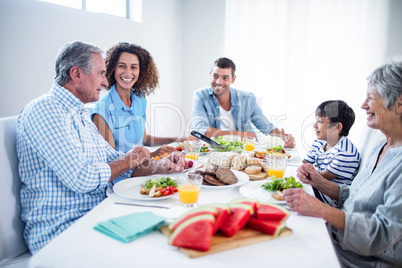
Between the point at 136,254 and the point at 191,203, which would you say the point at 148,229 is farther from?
the point at 191,203

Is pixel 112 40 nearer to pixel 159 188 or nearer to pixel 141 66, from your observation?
pixel 141 66

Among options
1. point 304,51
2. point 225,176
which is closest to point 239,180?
point 225,176

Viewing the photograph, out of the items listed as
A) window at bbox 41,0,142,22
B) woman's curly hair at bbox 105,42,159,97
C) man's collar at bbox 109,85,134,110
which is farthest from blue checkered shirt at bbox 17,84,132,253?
window at bbox 41,0,142,22

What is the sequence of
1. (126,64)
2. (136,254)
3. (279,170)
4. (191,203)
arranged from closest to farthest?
(136,254), (191,203), (279,170), (126,64)

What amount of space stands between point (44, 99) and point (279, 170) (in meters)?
1.19

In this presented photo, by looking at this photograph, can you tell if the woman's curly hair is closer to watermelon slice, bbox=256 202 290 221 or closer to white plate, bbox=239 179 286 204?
white plate, bbox=239 179 286 204

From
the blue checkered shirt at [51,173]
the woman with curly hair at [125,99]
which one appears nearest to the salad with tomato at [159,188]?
the blue checkered shirt at [51,173]

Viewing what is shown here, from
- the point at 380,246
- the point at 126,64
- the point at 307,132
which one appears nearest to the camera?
the point at 380,246

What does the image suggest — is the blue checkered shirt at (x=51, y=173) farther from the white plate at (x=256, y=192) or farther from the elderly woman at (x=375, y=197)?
the elderly woman at (x=375, y=197)

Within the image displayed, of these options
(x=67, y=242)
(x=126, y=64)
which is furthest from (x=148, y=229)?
(x=126, y=64)

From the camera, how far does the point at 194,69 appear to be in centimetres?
540

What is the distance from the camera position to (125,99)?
268 centimetres

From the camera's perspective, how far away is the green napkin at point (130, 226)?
1.00m

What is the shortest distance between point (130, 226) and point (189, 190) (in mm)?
307
